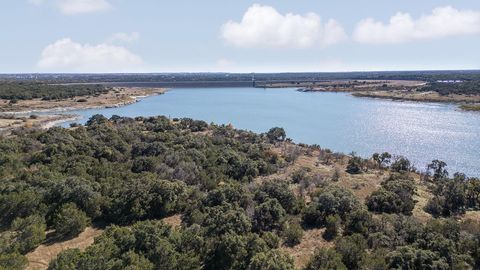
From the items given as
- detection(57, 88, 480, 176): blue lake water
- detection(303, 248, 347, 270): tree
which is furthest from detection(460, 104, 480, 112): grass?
detection(303, 248, 347, 270): tree

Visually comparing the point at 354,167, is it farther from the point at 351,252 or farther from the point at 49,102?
the point at 49,102

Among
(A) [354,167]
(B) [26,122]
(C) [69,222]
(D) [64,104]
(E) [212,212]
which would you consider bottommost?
(D) [64,104]

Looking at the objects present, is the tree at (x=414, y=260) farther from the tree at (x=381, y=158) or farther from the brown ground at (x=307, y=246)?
the tree at (x=381, y=158)

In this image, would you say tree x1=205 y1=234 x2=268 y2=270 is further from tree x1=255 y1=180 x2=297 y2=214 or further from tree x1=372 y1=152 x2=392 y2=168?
tree x1=372 y1=152 x2=392 y2=168

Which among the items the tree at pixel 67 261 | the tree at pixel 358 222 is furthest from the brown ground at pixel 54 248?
the tree at pixel 358 222

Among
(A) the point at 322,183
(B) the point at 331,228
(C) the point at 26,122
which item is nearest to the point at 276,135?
(A) the point at 322,183
